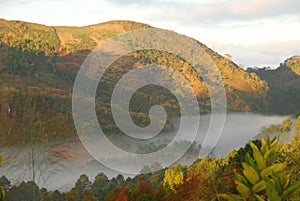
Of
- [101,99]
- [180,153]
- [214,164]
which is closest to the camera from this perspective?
[214,164]

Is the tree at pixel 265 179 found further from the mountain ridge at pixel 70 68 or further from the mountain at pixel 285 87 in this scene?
the mountain at pixel 285 87

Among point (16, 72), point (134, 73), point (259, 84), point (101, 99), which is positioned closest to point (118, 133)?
point (101, 99)

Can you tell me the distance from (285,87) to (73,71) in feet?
166

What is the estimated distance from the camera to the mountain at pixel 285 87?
87.0 m

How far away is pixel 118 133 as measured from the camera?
2213 inches

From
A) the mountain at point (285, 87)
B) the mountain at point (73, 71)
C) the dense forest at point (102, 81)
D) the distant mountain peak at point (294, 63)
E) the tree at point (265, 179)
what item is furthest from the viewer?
the distant mountain peak at point (294, 63)

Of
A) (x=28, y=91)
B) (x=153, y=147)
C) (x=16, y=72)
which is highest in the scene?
(x=16, y=72)

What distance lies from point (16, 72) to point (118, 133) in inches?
866

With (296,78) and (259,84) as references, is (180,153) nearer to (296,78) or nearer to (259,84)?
(259,84)

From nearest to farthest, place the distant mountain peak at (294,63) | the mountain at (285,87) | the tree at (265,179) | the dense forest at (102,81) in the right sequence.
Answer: the tree at (265,179) → the dense forest at (102,81) → the mountain at (285,87) → the distant mountain peak at (294,63)

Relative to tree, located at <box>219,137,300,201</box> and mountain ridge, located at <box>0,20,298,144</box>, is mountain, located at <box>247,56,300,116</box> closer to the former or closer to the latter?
mountain ridge, located at <box>0,20,298,144</box>

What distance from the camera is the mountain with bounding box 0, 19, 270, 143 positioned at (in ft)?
197

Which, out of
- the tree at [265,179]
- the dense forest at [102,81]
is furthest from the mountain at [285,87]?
the tree at [265,179]

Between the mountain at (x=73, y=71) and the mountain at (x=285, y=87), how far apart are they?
282cm
